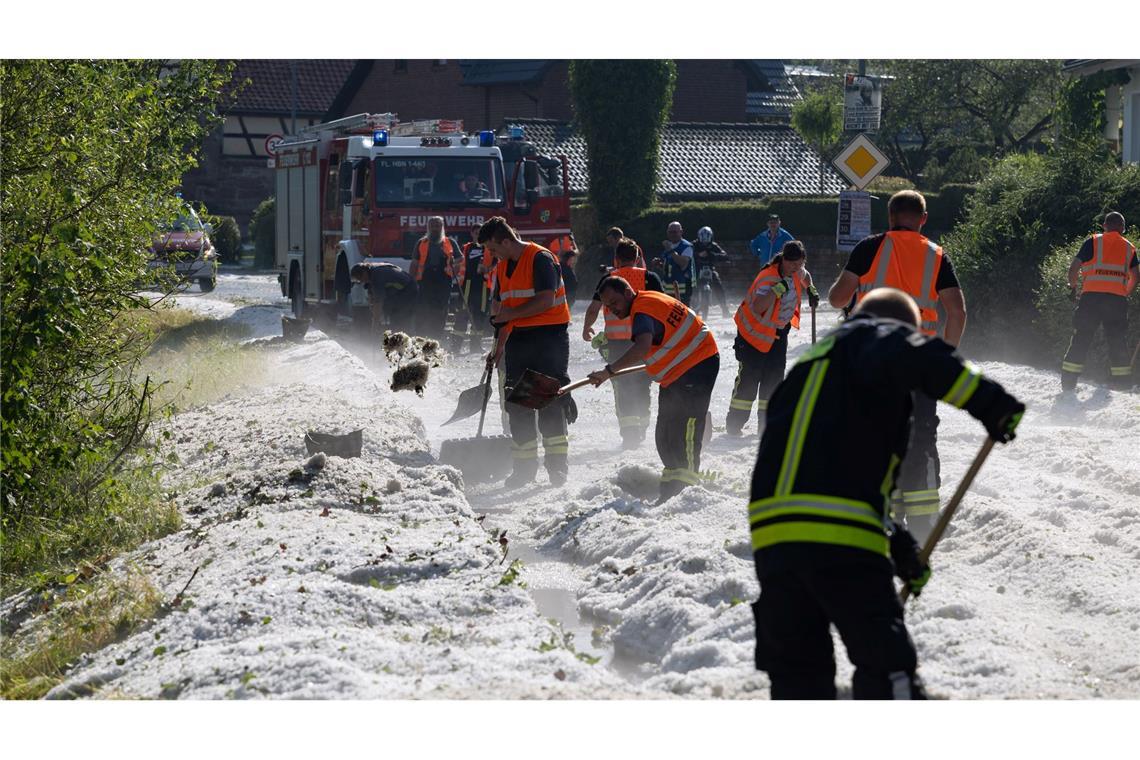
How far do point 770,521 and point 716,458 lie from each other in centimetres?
700

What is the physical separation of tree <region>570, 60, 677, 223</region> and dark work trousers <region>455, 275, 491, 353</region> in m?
11.3

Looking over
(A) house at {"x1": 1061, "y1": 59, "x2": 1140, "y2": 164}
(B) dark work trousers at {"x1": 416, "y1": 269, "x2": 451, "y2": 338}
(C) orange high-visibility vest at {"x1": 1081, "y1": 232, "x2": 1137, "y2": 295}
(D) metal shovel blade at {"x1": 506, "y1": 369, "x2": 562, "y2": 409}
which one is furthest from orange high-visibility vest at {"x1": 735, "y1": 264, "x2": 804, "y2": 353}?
→ (A) house at {"x1": 1061, "y1": 59, "x2": 1140, "y2": 164}

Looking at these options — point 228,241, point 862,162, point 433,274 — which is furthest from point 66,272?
point 228,241

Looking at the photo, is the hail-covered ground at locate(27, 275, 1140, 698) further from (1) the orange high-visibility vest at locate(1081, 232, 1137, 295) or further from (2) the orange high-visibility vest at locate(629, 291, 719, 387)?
(1) the orange high-visibility vest at locate(1081, 232, 1137, 295)

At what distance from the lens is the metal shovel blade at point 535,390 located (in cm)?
1027

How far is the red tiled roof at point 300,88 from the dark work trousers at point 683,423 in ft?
132

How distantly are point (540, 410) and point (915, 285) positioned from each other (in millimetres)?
3459

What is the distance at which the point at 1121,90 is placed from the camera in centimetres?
2538

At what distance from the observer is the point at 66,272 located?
7.71 metres

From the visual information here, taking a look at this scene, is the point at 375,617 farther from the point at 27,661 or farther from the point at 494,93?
the point at 494,93

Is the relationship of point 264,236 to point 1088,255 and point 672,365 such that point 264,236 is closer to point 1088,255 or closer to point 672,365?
point 1088,255

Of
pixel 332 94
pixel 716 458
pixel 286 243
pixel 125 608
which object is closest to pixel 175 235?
pixel 286 243

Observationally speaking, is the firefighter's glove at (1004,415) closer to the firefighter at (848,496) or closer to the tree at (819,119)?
the firefighter at (848,496)

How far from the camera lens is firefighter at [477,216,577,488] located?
10453 mm
